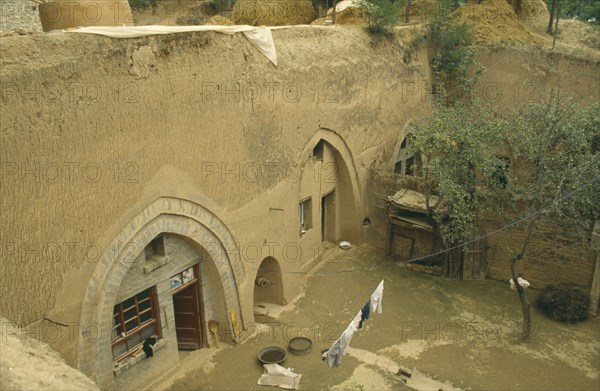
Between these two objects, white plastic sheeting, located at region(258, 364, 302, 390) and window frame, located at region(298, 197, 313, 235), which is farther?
window frame, located at region(298, 197, 313, 235)

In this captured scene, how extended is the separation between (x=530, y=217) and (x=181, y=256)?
7.59 m

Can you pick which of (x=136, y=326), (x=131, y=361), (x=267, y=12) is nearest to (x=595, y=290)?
(x=136, y=326)

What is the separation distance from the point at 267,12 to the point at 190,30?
992 centimetres

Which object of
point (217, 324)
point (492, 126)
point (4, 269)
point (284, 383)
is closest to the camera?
point (4, 269)

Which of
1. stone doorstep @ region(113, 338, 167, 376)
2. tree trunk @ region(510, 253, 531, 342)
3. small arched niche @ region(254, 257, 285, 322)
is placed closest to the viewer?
stone doorstep @ region(113, 338, 167, 376)

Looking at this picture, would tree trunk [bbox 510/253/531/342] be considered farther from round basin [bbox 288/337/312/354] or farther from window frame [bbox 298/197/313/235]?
window frame [bbox 298/197/313/235]

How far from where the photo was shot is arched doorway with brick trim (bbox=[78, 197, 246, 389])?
8219 mm

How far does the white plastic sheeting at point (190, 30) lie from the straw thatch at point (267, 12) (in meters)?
7.73

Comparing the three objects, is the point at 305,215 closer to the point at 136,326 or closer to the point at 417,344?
the point at 417,344

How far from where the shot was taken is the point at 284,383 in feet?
33.1

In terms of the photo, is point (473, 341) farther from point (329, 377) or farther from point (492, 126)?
point (492, 126)

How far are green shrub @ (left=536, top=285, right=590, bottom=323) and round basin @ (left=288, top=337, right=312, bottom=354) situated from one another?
6.02 meters

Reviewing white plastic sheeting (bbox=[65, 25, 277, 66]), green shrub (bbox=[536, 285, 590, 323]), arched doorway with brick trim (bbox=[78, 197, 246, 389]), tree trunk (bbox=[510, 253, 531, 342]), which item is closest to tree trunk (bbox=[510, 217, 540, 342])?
tree trunk (bbox=[510, 253, 531, 342])

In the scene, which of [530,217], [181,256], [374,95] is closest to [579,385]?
[530,217]
